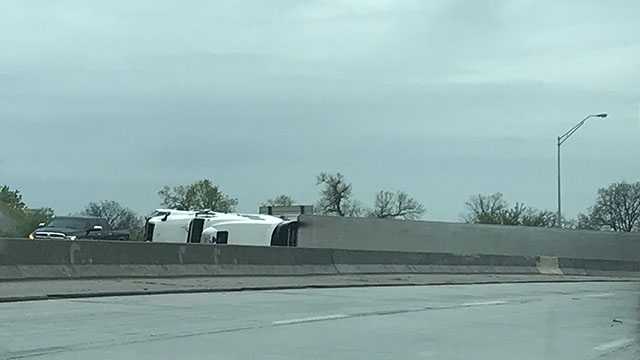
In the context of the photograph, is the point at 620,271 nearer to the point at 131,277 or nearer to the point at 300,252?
the point at 300,252

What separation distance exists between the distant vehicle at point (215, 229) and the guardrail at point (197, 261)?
6.30 meters

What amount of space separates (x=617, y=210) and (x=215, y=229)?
279 feet

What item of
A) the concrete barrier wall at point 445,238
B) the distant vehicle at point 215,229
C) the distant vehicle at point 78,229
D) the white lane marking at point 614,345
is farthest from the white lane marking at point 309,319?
the concrete barrier wall at point 445,238

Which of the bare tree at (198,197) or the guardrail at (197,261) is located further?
the bare tree at (198,197)

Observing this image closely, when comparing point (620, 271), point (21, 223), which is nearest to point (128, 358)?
point (620, 271)

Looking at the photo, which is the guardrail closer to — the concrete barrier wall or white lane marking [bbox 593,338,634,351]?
the concrete barrier wall

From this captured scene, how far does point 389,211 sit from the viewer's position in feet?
380

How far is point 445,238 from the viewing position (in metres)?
45.7

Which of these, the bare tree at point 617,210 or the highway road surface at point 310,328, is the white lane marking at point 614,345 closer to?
the highway road surface at point 310,328

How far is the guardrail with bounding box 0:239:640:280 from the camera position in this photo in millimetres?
19125

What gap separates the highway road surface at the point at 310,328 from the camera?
34.4 ft

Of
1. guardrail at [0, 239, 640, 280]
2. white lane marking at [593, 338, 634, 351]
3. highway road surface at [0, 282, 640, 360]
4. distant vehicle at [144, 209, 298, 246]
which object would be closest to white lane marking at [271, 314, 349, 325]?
highway road surface at [0, 282, 640, 360]

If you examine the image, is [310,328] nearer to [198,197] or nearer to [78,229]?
[78,229]

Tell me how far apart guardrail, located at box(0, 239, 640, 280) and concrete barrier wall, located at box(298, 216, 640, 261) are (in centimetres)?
772
